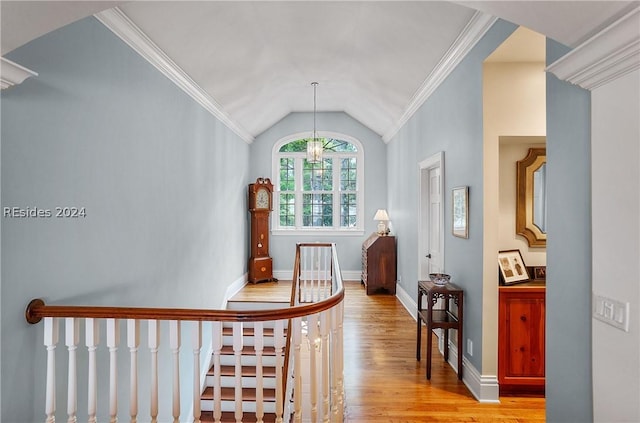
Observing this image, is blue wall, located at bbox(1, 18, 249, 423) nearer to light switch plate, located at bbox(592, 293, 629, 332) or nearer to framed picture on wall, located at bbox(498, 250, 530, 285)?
light switch plate, located at bbox(592, 293, 629, 332)

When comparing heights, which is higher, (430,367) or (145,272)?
(145,272)

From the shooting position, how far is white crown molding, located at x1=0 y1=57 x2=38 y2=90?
1.39 metres

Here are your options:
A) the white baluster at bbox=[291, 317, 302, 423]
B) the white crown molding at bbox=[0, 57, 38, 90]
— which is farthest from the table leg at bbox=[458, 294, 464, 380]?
the white crown molding at bbox=[0, 57, 38, 90]

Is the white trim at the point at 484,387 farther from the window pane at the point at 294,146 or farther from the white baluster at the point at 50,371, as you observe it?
the window pane at the point at 294,146

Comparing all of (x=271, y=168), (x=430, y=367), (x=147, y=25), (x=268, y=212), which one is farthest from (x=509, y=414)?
(x=271, y=168)

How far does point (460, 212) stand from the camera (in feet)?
10.5

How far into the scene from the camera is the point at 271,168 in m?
7.37

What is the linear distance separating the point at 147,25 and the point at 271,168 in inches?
187

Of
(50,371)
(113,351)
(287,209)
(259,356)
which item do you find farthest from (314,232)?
(50,371)

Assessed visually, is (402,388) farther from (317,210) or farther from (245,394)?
(317,210)

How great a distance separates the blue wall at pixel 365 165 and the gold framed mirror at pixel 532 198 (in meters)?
4.21

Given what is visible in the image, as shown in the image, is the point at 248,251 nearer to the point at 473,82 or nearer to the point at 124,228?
the point at 124,228

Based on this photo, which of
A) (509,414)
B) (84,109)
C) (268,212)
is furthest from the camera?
(268,212)

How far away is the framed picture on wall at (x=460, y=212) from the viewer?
9.99 ft
